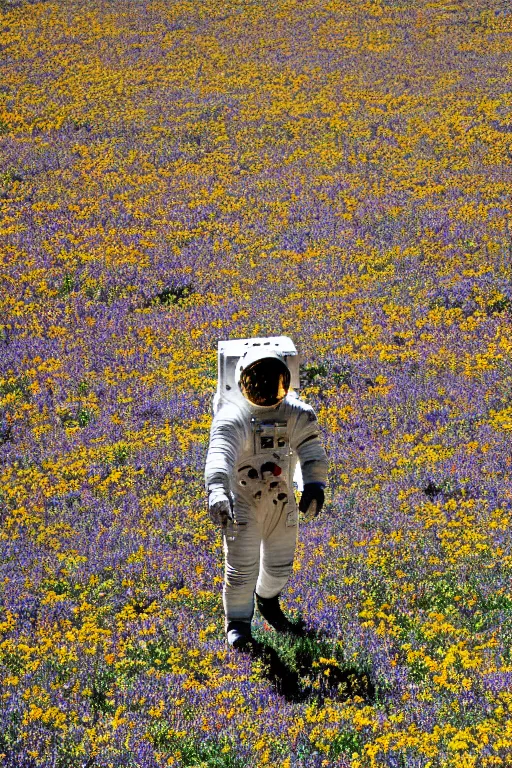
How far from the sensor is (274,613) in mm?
7301

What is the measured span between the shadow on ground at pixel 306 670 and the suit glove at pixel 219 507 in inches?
47.9

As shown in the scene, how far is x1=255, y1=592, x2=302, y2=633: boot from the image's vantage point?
723 cm

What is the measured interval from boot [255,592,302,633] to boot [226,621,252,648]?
0.35 meters

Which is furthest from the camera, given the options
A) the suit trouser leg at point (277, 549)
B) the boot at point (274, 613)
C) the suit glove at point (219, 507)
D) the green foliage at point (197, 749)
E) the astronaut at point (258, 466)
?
the boot at point (274, 613)

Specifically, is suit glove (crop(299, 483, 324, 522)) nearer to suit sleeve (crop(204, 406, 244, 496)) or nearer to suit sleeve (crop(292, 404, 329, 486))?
suit sleeve (crop(292, 404, 329, 486))

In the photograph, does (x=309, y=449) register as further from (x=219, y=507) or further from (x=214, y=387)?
(x=214, y=387)

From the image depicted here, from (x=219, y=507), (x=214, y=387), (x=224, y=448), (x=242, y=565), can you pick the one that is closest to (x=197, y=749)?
(x=242, y=565)

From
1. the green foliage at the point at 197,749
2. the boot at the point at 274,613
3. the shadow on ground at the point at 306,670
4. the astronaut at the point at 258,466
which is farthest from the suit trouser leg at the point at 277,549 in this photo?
the green foliage at the point at 197,749

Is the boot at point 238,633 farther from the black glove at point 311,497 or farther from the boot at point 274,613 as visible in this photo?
the black glove at point 311,497

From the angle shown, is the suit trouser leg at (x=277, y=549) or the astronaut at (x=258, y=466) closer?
the astronaut at (x=258, y=466)

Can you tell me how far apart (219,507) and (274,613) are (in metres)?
1.54

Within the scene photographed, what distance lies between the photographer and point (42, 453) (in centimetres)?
1084

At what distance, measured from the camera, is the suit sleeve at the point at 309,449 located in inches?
267

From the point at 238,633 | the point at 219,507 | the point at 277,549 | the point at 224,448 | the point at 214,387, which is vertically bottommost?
the point at 214,387
